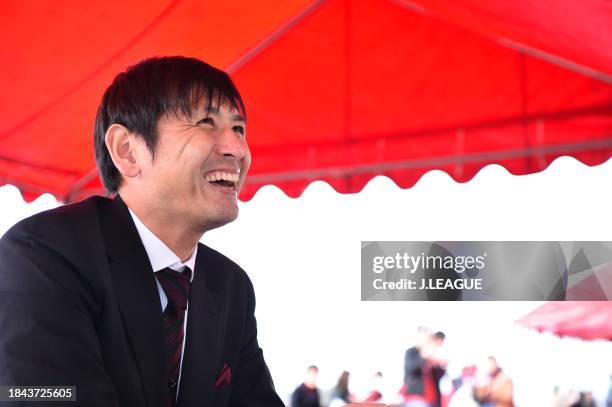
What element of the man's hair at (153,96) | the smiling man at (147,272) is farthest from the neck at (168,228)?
the man's hair at (153,96)

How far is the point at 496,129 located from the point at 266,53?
1182 millimetres

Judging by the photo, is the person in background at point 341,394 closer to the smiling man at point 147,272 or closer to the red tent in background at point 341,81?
the red tent in background at point 341,81

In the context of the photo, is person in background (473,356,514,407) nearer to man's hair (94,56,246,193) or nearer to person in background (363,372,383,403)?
person in background (363,372,383,403)

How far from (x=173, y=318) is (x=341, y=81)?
224 cm

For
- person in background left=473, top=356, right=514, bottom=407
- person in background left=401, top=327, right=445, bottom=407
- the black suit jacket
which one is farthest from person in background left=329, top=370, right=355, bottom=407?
the black suit jacket

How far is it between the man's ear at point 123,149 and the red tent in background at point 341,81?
172cm

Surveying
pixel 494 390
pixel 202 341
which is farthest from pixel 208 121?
pixel 494 390

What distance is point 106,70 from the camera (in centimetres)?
319

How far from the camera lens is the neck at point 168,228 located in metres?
1.27

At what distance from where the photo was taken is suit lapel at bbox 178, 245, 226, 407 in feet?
3.89

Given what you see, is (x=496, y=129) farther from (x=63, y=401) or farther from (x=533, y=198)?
(x=533, y=198)

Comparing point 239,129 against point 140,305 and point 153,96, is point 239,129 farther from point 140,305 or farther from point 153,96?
point 140,305

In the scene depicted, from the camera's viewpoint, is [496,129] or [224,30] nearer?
[496,129]

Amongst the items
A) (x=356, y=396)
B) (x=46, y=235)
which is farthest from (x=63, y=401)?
(x=356, y=396)
